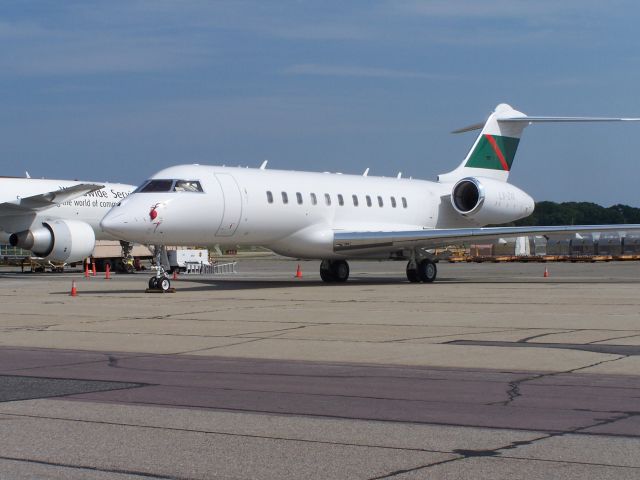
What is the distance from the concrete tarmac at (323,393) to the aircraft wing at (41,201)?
60.6 feet

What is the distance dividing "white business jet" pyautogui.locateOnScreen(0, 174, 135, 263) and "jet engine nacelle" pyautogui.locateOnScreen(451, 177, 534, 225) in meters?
12.5

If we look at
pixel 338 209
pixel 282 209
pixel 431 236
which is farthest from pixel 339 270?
pixel 282 209

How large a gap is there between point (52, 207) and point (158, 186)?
50.0ft

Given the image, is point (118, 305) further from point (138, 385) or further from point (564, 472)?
point (564, 472)

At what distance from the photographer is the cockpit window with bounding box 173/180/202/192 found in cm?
2588

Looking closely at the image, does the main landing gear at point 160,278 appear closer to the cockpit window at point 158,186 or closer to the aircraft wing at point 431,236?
the cockpit window at point 158,186

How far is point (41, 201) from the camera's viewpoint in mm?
37625

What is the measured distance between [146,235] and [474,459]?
18911mm

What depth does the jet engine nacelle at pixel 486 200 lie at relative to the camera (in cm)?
3319

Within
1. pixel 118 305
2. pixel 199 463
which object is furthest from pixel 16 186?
pixel 199 463

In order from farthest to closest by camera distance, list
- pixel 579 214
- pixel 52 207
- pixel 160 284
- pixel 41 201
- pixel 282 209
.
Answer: pixel 579 214 < pixel 52 207 < pixel 41 201 < pixel 282 209 < pixel 160 284

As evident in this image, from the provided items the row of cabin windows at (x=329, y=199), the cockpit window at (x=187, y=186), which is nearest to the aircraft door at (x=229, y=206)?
the cockpit window at (x=187, y=186)

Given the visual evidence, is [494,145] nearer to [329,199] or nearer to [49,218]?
[329,199]

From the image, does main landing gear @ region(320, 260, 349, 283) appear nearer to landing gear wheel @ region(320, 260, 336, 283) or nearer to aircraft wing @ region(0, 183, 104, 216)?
landing gear wheel @ region(320, 260, 336, 283)
